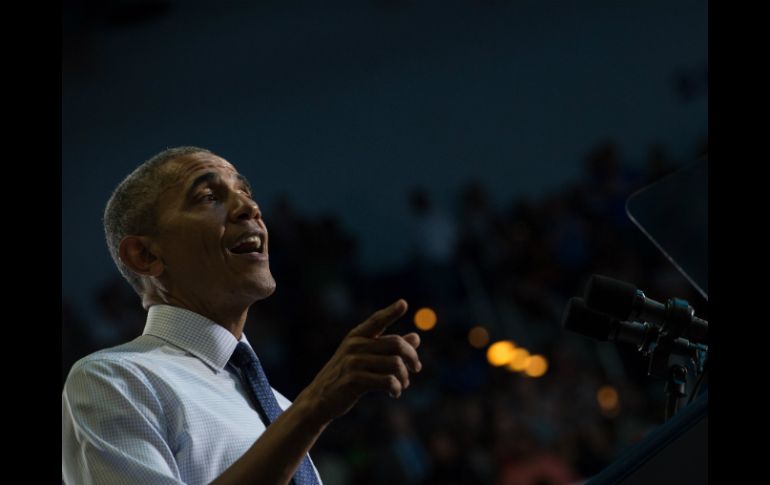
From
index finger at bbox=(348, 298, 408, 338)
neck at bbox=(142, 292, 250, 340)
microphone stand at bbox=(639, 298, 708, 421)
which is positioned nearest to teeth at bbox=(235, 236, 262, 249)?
neck at bbox=(142, 292, 250, 340)

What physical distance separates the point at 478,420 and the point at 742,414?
354 cm

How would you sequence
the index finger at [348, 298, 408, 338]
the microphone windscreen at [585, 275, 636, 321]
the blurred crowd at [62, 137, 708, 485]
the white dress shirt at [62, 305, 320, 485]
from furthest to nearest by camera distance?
the blurred crowd at [62, 137, 708, 485], the microphone windscreen at [585, 275, 636, 321], the white dress shirt at [62, 305, 320, 485], the index finger at [348, 298, 408, 338]

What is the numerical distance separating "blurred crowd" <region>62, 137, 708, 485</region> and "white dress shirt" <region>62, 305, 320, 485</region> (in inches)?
104

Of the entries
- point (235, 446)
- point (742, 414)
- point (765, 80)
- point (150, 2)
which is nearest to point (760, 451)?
point (742, 414)

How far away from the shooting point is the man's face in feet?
5.06

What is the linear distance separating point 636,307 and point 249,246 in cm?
65

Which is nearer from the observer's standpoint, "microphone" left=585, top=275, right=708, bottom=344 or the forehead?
"microphone" left=585, top=275, right=708, bottom=344

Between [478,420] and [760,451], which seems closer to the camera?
[760,451]

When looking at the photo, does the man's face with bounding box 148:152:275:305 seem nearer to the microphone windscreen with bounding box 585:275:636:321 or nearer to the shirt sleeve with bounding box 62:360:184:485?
the shirt sleeve with bounding box 62:360:184:485

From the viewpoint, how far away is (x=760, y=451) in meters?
0.80

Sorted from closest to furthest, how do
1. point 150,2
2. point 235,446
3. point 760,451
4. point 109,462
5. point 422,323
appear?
point 760,451
point 109,462
point 235,446
point 422,323
point 150,2

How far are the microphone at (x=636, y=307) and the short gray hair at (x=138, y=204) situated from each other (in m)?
0.76

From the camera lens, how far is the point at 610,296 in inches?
52.1

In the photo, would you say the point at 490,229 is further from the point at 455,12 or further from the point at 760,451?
the point at 760,451
